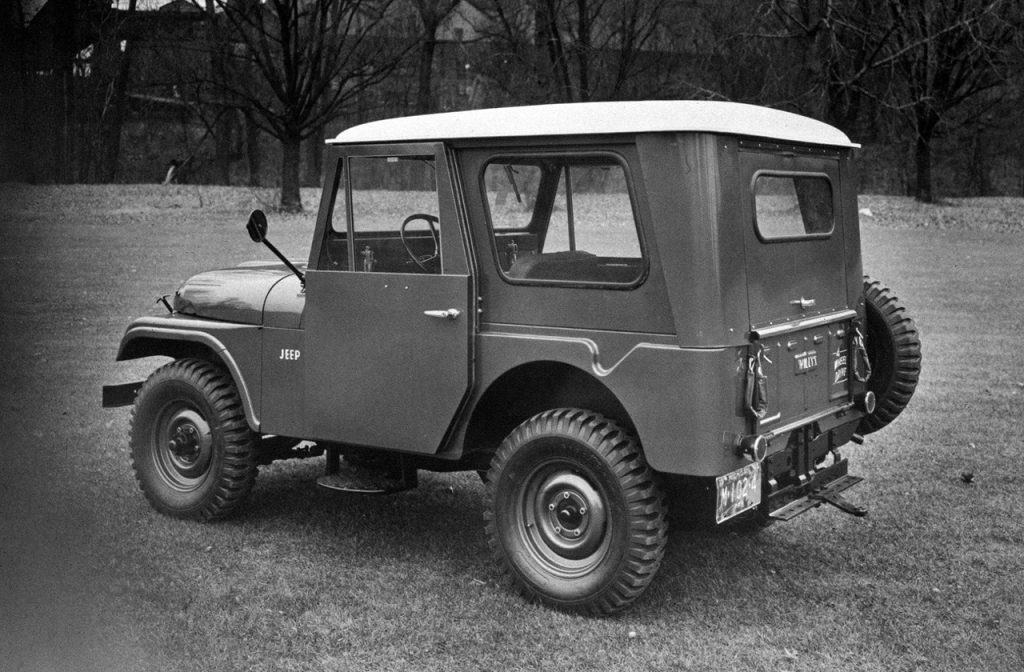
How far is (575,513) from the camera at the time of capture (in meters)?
→ 4.28

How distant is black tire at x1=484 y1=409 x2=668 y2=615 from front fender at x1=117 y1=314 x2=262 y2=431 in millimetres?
1408

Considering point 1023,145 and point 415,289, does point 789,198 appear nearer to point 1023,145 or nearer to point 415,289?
point 415,289

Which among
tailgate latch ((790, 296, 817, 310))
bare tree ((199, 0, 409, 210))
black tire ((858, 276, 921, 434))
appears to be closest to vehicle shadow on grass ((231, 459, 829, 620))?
black tire ((858, 276, 921, 434))

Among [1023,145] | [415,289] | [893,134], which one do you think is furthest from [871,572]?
[1023,145]

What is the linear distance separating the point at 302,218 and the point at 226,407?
18.7 metres

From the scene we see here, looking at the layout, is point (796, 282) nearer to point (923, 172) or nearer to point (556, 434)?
point (556, 434)

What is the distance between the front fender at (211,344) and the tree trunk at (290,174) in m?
18.4

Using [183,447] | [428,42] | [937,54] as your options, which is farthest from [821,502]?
[937,54]

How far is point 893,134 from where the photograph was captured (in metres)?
29.9

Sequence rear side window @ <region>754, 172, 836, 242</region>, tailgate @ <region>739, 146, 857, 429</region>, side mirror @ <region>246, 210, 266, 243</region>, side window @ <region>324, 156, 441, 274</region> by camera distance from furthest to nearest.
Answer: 1. side window @ <region>324, 156, 441, 274</region>
2. side mirror @ <region>246, 210, 266, 243</region>
3. rear side window @ <region>754, 172, 836, 242</region>
4. tailgate @ <region>739, 146, 857, 429</region>

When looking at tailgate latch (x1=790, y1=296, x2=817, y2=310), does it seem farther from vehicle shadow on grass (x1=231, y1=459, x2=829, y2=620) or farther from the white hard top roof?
vehicle shadow on grass (x1=231, y1=459, x2=829, y2=620)

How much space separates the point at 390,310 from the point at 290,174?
1974cm

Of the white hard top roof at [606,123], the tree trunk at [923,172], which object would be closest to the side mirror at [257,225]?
the white hard top roof at [606,123]

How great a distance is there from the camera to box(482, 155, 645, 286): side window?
170 inches
